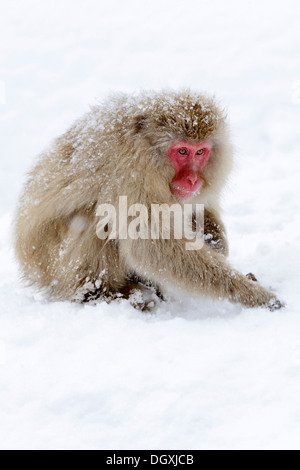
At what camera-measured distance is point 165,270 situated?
144 inches

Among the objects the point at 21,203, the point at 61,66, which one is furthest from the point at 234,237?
the point at 61,66

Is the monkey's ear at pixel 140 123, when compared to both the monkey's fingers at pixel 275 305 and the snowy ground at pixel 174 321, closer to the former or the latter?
the snowy ground at pixel 174 321

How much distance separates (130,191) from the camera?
355 cm

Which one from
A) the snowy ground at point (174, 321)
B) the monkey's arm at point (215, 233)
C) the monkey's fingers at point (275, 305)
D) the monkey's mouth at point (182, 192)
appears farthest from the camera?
the monkey's arm at point (215, 233)

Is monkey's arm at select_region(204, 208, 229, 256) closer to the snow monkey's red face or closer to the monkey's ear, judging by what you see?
the snow monkey's red face

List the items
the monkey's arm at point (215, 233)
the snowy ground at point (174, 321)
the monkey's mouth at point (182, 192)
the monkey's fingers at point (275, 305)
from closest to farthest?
the snowy ground at point (174, 321), the monkey's fingers at point (275, 305), the monkey's mouth at point (182, 192), the monkey's arm at point (215, 233)

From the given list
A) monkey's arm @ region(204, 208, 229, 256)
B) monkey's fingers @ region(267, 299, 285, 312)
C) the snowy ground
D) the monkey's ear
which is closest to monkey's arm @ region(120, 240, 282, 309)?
monkey's fingers @ region(267, 299, 285, 312)

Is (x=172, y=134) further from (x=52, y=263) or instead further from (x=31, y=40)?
(x=31, y=40)

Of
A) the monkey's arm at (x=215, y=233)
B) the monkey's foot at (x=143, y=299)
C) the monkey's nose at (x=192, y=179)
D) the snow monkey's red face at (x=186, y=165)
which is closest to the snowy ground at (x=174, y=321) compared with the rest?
the monkey's foot at (x=143, y=299)

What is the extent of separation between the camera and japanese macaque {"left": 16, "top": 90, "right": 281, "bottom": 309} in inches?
143

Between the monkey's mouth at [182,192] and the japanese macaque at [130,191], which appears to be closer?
the japanese macaque at [130,191]

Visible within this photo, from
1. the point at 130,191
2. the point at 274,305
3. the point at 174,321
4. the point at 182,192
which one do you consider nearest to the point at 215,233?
the point at 182,192

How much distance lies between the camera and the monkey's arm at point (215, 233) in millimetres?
4641

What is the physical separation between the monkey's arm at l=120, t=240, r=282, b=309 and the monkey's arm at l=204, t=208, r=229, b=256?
91 centimetres
